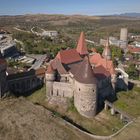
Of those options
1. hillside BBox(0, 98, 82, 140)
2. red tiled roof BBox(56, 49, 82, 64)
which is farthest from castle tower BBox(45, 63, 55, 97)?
red tiled roof BBox(56, 49, 82, 64)

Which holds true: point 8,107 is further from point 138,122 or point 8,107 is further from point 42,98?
point 138,122

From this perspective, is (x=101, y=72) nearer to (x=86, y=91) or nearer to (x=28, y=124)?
(x=86, y=91)

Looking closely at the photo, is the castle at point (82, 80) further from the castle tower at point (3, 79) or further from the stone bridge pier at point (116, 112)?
the castle tower at point (3, 79)

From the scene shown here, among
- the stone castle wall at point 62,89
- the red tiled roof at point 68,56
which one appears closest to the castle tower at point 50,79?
the stone castle wall at point 62,89

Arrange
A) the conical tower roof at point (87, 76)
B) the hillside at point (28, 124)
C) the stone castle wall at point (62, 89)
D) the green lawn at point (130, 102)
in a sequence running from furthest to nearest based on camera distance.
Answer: the stone castle wall at point (62, 89) → the green lawn at point (130, 102) → the conical tower roof at point (87, 76) → the hillside at point (28, 124)

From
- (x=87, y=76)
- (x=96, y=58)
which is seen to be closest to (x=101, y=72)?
(x=87, y=76)

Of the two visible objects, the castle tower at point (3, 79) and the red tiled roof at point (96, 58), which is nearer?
the castle tower at point (3, 79)

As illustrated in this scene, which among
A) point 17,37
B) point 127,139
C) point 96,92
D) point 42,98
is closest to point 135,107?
point 96,92

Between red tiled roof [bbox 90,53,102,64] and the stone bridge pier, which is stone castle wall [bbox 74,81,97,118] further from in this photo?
red tiled roof [bbox 90,53,102,64]
